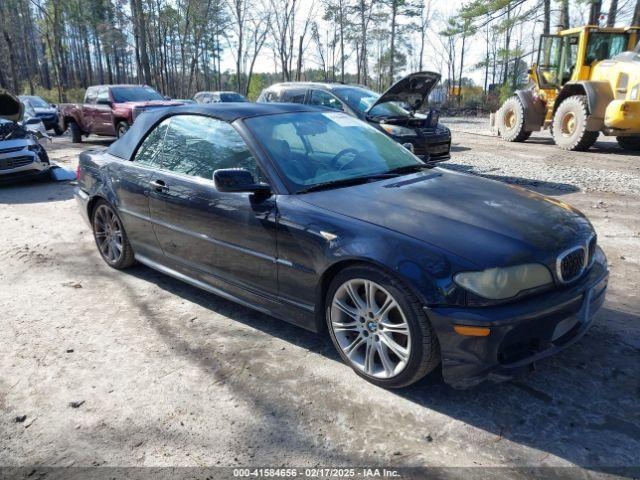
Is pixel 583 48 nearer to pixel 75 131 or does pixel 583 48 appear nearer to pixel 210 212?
pixel 210 212

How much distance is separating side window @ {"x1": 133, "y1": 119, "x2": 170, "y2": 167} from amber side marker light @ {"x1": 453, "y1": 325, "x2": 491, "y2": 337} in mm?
2819

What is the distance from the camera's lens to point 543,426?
98.0 inches

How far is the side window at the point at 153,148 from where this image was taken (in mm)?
4160

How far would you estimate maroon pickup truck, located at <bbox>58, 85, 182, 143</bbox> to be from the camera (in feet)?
45.5

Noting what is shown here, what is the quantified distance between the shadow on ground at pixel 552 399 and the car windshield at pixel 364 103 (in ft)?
23.3

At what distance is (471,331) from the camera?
2.40 m

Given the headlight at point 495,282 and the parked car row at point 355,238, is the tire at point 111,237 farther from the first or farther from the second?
the headlight at point 495,282

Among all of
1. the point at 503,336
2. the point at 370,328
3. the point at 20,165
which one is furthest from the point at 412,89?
the point at 20,165

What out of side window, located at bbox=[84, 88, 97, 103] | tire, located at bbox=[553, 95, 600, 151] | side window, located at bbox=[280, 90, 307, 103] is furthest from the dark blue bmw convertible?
side window, located at bbox=[84, 88, 97, 103]

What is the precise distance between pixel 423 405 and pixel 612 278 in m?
2.65

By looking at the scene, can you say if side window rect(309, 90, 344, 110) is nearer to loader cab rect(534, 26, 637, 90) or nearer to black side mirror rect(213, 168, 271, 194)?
loader cab rect(534, 26, 637, 90)

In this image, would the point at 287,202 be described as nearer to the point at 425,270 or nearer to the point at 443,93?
the point at 425,270

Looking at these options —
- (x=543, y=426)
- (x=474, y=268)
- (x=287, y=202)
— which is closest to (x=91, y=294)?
(x=287, y=202)

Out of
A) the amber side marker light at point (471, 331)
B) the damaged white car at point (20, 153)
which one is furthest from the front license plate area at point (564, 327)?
the damaged white car at point (20, 153)
